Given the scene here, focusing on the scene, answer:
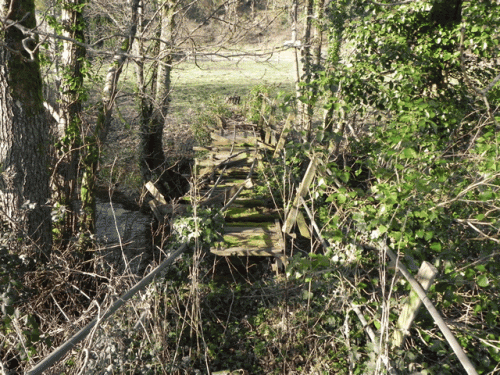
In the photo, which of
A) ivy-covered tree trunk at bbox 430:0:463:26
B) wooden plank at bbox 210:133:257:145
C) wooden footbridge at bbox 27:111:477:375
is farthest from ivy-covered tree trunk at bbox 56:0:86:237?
wooden plank at bbox 210:133:257:145

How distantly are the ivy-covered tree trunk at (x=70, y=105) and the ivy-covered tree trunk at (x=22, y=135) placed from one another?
0.80 meters

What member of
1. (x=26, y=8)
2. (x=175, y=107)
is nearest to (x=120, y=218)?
(x=26, y=8)

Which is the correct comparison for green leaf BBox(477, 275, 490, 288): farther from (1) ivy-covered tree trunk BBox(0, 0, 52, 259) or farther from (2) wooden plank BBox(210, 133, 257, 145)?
(2) wooden plank BBox(210, 133, 257, 145)

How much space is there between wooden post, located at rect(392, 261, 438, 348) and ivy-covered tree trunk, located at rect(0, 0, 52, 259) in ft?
12.9

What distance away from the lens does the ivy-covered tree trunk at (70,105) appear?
640cm

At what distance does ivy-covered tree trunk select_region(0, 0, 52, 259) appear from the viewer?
5.01 meters

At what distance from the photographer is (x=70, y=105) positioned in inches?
256

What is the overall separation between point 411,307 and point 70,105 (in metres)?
5.44

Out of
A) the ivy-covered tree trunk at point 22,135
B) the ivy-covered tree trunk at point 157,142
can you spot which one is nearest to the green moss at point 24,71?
the ivy-covered tree trunk at point 22,135

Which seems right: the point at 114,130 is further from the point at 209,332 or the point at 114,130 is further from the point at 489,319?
the point at 489,319

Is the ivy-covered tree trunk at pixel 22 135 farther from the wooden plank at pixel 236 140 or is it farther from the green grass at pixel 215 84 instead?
the green grass at pixel 215 84

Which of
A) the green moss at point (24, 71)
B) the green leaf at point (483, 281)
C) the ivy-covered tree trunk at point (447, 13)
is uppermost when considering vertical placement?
the ivy-covered tree trunk at point (447, 13)

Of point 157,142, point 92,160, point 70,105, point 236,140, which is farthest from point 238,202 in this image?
point 157,142

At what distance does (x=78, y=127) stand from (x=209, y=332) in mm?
3560
